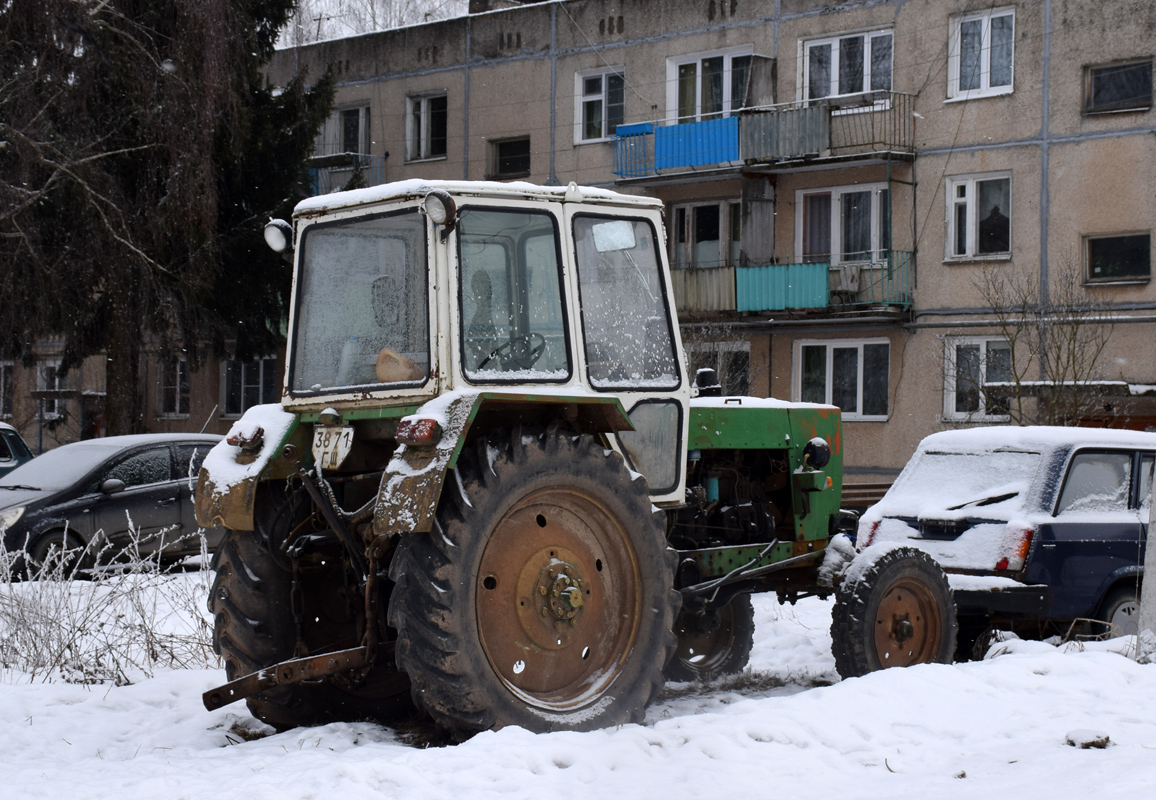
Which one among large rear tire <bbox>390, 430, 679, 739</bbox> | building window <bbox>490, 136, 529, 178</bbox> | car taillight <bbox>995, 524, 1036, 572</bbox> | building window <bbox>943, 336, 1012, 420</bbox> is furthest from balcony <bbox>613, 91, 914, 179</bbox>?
large rear tire <bbox>390, 430, 679, 739</bbox>

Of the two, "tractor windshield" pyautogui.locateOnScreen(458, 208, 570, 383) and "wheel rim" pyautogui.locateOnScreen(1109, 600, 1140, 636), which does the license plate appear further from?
"wheel rim" pyautogui.locateOnScreen(1109, 600, 1140, 636)

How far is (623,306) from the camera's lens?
20.8 ft

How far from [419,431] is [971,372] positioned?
1954cm

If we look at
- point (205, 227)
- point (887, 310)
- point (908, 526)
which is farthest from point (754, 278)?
point (908, 526)

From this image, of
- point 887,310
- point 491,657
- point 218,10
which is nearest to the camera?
point 491,657

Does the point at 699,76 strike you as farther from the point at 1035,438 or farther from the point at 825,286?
the point at 1035,438

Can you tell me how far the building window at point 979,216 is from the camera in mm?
23312

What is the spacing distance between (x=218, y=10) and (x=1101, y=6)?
14.4 metres

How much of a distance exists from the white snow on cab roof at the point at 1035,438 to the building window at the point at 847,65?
16.4 meters

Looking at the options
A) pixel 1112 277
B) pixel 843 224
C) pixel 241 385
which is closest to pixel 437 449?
pixel 1112 277

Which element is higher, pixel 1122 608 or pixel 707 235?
pixel 707 235

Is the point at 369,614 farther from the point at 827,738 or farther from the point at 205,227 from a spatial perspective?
the point at 205,227

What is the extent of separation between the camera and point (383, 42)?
100 feet

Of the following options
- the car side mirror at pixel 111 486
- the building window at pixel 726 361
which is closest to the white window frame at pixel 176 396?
the building window at pixel 726 361
